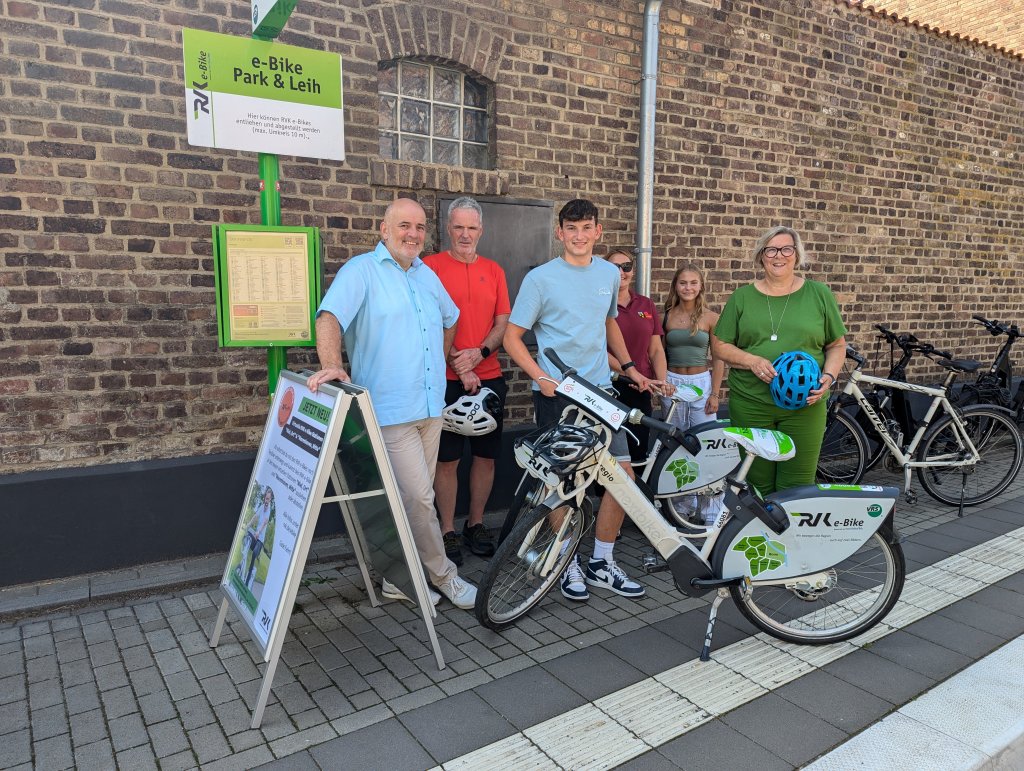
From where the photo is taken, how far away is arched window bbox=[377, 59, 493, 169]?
4.87 metres

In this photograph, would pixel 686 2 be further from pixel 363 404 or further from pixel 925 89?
pixel 363 404

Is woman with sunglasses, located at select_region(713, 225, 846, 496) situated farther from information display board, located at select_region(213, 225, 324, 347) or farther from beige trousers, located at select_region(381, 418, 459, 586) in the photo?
information display board, located at select_region(213, 225, 324, 347)

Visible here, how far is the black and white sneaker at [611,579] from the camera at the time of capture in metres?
3.94

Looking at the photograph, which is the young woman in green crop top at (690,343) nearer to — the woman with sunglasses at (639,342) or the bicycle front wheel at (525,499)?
the woman with sunglasses at (639,342)

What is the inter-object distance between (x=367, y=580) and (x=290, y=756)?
1.24 metres

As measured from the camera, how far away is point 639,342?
479 centimetres

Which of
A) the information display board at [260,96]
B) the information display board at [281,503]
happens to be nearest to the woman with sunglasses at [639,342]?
the information display board at [260,96]

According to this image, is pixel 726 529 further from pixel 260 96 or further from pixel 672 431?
pixel 260 96

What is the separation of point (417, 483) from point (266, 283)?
1.22 metres

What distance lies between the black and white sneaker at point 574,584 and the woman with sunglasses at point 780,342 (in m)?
1.06

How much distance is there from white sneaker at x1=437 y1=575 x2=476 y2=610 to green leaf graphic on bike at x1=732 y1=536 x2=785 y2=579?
137 cm

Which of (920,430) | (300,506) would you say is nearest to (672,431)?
(300,506)

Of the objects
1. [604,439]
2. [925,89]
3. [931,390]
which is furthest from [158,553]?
[925,89]

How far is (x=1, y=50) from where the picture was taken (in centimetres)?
365
